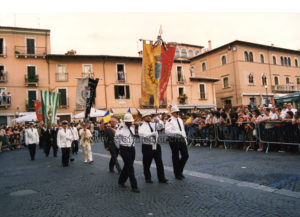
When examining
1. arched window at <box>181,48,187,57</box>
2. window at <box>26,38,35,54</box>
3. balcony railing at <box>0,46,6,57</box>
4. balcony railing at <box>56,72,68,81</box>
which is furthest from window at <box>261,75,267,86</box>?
balcony railing at <box>0,46,6,57</box>

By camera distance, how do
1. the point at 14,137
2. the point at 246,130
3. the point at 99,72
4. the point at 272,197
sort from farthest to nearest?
1. the point at 99,72
2. the point at 14,137
3. the point at 246,130
4. the point at 272,197

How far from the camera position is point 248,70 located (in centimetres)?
3672

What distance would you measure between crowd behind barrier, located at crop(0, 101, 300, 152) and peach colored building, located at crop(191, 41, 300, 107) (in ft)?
79.1

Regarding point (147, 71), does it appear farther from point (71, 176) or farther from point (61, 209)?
point (61, 209)

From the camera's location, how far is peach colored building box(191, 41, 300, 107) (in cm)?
3578

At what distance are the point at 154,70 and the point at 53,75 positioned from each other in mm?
24517

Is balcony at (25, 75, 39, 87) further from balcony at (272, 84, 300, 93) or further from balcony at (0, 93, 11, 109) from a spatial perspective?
balcony at (272, 84, 300, 93)

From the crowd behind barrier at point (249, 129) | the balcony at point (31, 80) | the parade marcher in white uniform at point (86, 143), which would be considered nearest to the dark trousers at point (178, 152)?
the crowd behind barrier at point (249, 129)

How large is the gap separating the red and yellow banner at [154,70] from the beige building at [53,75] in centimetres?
2277

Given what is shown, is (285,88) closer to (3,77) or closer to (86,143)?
(86,143)

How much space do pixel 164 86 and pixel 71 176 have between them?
4.15 m

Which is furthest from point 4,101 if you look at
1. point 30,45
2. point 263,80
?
point 263,80

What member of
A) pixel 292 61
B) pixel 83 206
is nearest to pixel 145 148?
pixel 83 206

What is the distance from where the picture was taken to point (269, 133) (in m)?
9.57
